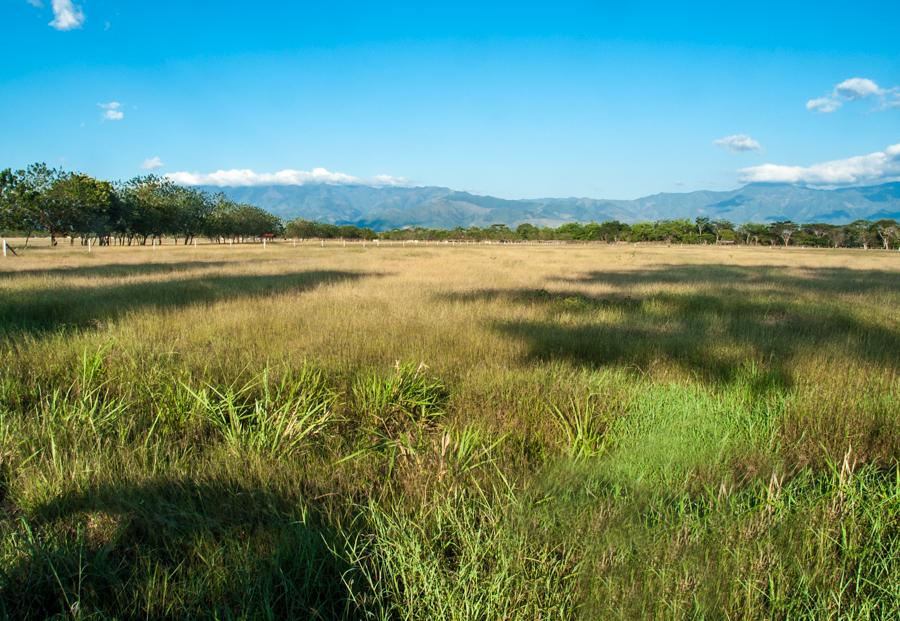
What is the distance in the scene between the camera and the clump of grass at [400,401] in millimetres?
3561

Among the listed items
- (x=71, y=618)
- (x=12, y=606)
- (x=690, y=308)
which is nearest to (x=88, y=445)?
(x=12, y=606)

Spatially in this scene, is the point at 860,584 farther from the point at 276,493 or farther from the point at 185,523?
the point at 185,523

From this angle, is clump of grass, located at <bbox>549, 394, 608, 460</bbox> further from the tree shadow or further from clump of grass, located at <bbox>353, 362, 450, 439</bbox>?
the tree shadow

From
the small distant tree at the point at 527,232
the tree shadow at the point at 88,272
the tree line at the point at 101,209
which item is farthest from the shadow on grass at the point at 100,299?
the small distant tree at the point at 527,232

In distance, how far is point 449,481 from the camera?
2467 millimetres

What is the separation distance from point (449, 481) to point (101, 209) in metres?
68.2

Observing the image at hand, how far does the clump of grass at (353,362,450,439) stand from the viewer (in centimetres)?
356

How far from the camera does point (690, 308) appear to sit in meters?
10.0

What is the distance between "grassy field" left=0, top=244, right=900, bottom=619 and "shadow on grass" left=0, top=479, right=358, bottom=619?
11 mm

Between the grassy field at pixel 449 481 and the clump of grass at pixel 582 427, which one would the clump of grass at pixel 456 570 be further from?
the clump of grass at pixel 582 427

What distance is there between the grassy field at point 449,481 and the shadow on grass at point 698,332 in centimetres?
9

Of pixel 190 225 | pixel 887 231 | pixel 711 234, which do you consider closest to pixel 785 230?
pixel 711 234

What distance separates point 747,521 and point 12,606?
10.0 feet

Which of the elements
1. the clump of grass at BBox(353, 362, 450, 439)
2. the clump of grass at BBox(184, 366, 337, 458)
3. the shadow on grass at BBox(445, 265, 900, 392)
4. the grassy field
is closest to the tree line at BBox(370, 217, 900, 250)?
the shadow on grass at BBox(445, 265, 900, 392)
